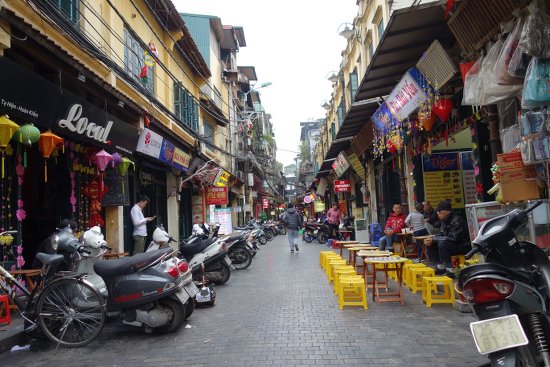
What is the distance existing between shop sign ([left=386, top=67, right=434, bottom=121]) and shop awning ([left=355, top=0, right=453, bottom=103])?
503 millimetres

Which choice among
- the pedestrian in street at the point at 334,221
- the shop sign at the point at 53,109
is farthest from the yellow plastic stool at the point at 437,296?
the pedestrian in street at the point at 334,221

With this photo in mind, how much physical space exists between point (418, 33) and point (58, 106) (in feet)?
19.9

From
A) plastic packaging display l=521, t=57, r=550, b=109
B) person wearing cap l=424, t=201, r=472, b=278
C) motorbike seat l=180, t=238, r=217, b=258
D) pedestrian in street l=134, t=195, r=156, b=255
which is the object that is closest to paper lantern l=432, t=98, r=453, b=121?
person wearing cap l=424, t=201, r=472, b=278

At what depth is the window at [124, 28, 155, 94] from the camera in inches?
459

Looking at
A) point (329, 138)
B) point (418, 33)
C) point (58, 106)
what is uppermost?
point (329, 138)

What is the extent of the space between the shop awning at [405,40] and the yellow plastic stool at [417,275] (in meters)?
3.94

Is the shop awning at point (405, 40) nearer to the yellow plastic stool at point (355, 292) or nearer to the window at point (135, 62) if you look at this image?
the yellow plastic stool at point (355, 292)

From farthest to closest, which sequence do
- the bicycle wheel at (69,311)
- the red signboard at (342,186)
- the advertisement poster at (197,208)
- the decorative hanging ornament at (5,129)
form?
the red signboard at (342,186), the advertisement poster at (197,208), the decorative hanging ornament at (5,129), the bicycle wheel at (69,311)

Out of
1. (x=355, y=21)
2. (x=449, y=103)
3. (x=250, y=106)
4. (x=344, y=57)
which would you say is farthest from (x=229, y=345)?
(x=250, y=106)

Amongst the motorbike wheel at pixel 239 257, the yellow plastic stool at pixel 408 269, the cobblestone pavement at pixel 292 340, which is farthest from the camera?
the motorbike wheel at pixel 239 257

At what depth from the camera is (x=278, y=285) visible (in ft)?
28.7

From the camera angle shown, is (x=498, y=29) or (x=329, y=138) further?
(x=329, y=138)

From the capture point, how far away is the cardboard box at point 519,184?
4.77 meters

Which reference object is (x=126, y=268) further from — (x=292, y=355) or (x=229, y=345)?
(x=292, y=355)
